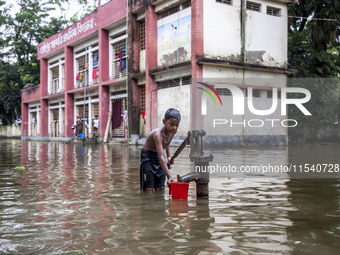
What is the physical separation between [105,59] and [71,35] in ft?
17.7

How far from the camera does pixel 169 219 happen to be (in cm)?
397

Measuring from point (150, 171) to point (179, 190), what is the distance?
934 millimetres

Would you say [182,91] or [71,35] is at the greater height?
[71,35]

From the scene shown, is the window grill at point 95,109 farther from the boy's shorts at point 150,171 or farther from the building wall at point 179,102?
the boy's shorts at point 150,171

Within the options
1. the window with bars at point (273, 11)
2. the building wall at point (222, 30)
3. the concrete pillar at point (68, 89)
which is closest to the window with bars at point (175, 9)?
the building wall at point (222, 30)

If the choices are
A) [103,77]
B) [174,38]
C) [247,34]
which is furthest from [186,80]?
[103,77]

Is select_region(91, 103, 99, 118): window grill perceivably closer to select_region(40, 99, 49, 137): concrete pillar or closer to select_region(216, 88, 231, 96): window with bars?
select_region(40, 99, 49, 137): concrete pillar

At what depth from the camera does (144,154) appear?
577 centimetres

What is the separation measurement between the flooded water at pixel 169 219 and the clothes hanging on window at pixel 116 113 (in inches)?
711

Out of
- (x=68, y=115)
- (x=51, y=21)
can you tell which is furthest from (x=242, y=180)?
(x=51, y=21)

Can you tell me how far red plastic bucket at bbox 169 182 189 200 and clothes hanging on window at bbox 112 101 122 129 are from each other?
19.9 m

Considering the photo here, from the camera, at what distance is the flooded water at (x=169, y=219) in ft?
10.1

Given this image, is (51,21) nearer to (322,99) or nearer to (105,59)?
(105,59)

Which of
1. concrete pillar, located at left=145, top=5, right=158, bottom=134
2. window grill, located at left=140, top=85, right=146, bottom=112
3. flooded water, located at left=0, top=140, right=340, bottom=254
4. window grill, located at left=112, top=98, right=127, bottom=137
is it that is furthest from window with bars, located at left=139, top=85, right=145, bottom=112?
flooded water, located at left=0, top=140, right=340, bottom=254
